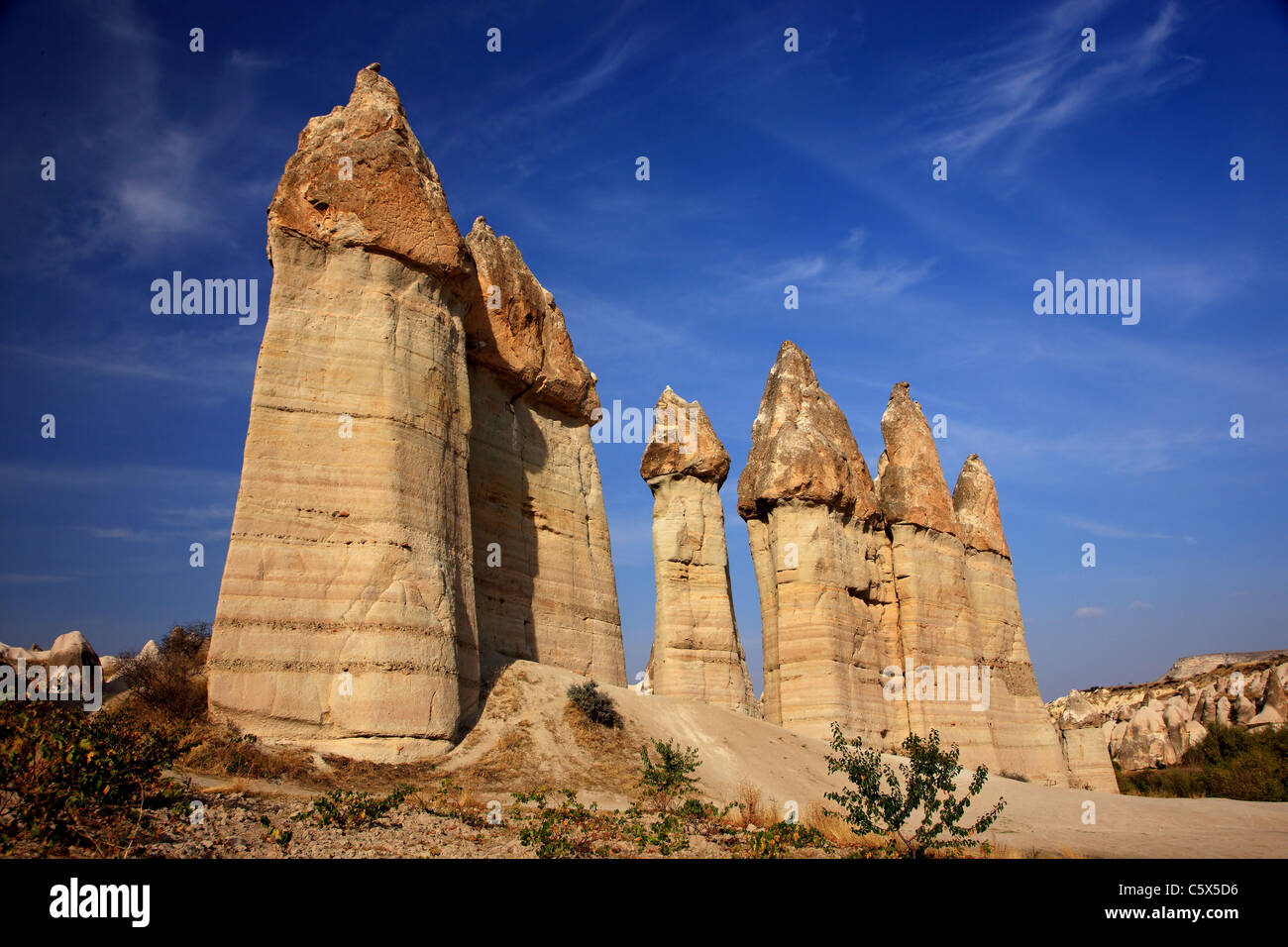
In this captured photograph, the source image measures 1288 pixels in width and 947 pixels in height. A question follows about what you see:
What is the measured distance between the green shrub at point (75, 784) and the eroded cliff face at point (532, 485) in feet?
A: 23.8

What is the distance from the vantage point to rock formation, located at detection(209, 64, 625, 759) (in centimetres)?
1030

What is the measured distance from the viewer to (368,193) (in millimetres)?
12367

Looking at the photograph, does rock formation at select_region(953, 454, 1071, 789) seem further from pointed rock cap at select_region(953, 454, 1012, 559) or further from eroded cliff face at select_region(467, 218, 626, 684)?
eroded cliff face at select_region(467, 218, 626, 684)

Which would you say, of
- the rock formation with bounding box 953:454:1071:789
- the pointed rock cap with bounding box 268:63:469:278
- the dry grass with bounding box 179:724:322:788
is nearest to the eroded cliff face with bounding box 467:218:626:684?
the pointed rock cap with bounding box 268:63:469:278

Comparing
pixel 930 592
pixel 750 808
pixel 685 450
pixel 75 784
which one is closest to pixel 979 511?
pixel 930 592

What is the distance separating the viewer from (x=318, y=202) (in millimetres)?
12203

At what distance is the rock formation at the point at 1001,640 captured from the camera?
87.4 ft

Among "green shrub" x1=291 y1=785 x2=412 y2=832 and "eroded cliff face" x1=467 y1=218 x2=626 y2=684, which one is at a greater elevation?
"eroded cliff face" x1=467 y1=218 x2=626 y2=684

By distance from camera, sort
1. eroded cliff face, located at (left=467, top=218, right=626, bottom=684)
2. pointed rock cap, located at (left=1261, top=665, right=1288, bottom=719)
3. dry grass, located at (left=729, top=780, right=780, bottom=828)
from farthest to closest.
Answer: pointed rock cap, located at (left=1261, top=665, right=1288, bottom=719) < eroded cliff face, located at (left=467, top=218, right=626, bottom=684) < dry grass, located at (left=729, top=780, right=780, bottom=828)

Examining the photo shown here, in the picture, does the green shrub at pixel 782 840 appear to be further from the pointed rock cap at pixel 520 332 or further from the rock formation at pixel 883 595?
the rock formation at pixel 883 595

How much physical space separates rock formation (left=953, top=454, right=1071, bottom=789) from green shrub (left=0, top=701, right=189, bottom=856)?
22.9 m

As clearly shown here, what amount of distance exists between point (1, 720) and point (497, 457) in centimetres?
921

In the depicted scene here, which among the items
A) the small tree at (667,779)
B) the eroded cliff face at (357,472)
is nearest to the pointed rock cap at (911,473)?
the small tree at (667,779)
